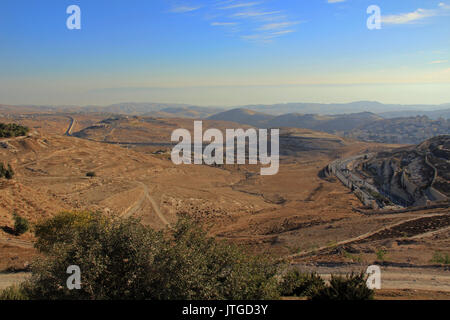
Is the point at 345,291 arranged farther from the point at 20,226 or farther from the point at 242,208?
the point at 242,208

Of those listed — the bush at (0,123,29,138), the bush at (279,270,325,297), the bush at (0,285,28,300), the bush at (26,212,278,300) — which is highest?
the bush at (0,123,29,138)

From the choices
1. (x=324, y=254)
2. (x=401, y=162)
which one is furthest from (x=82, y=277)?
(x=401, y=162)

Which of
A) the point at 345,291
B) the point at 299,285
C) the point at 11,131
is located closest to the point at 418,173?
the point at 299,285

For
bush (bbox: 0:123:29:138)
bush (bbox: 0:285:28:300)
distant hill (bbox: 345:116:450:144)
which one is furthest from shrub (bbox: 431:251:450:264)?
distant hill (bbox: 345:116:450:144)

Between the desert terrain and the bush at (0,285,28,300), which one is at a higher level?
the bush at (0,285,28,300)

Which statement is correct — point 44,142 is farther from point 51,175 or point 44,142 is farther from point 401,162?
point 401,162

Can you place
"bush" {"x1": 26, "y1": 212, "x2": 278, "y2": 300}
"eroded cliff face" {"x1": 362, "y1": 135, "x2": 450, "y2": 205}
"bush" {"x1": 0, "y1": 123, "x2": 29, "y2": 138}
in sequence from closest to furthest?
"bush" {"x1": 26, "y1": 212, "x2": 278, "y2": 300} < "eroded cliff face" {"x1": 362, "y1": 135, "x2": 450, "y2": 205} < "bush" {"x1": 0, "y1": 123, "x2": 29, "y2": 138}

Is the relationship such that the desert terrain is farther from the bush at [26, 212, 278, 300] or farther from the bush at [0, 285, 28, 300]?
the bush at [26, 212, 278, 300]
